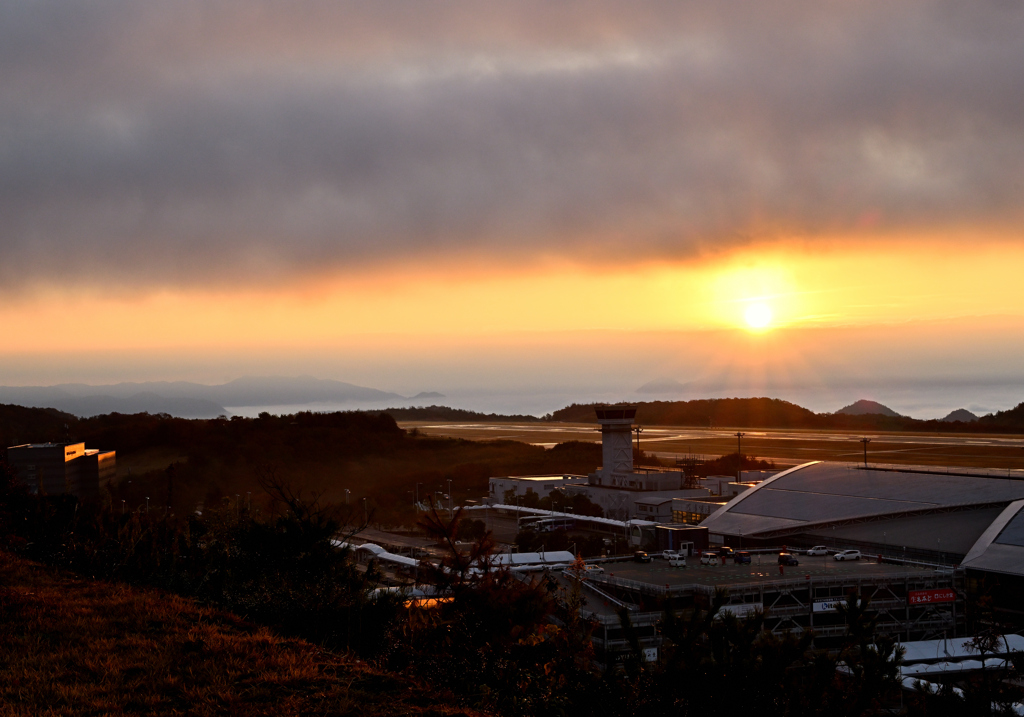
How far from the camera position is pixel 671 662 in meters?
9.72

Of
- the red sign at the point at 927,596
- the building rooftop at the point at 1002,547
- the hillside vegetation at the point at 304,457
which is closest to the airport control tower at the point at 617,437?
the hillside vegetation at the point at 304,457

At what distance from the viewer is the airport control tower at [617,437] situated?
65875mm

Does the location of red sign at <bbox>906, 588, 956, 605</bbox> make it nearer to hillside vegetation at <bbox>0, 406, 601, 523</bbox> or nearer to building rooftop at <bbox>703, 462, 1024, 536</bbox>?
building rooftop at <bbox>703, 462, 1024, 536</bbox>

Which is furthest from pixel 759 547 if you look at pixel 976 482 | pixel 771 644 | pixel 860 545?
pixel 771 644

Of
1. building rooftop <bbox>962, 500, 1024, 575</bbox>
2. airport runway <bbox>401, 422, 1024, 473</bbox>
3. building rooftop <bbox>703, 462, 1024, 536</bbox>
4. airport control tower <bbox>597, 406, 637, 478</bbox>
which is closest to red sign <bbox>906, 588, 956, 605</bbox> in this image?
building rooftop <bbox>962, 500, 1024, 575</bbox>

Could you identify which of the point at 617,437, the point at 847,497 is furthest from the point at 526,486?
the point at 847,497

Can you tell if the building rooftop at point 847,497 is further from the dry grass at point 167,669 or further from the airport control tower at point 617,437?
the dry grass at point 167,669

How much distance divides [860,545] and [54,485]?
150ft

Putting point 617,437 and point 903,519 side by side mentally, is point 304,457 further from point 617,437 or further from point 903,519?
point 903,519

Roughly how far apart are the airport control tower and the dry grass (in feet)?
181

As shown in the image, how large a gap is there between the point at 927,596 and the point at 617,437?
38.7 meters

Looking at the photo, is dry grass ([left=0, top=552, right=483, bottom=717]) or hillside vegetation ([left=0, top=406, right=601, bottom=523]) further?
hillside vegetation ([left=0, top=406, right=601, bottom=523])

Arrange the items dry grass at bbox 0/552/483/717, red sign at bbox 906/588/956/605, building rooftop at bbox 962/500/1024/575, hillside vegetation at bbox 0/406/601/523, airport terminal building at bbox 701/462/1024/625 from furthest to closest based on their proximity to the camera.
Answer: hillside vegetation at bbox 0/406/601/523 < airport terminal building at bbox 701/462/1024/625 < building rooftop at bbox 962/500/1024/575 < red sign at bbox 906/588/956/605 < dry grass at bbox 0/552/483/717

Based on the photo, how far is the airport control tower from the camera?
216ft
